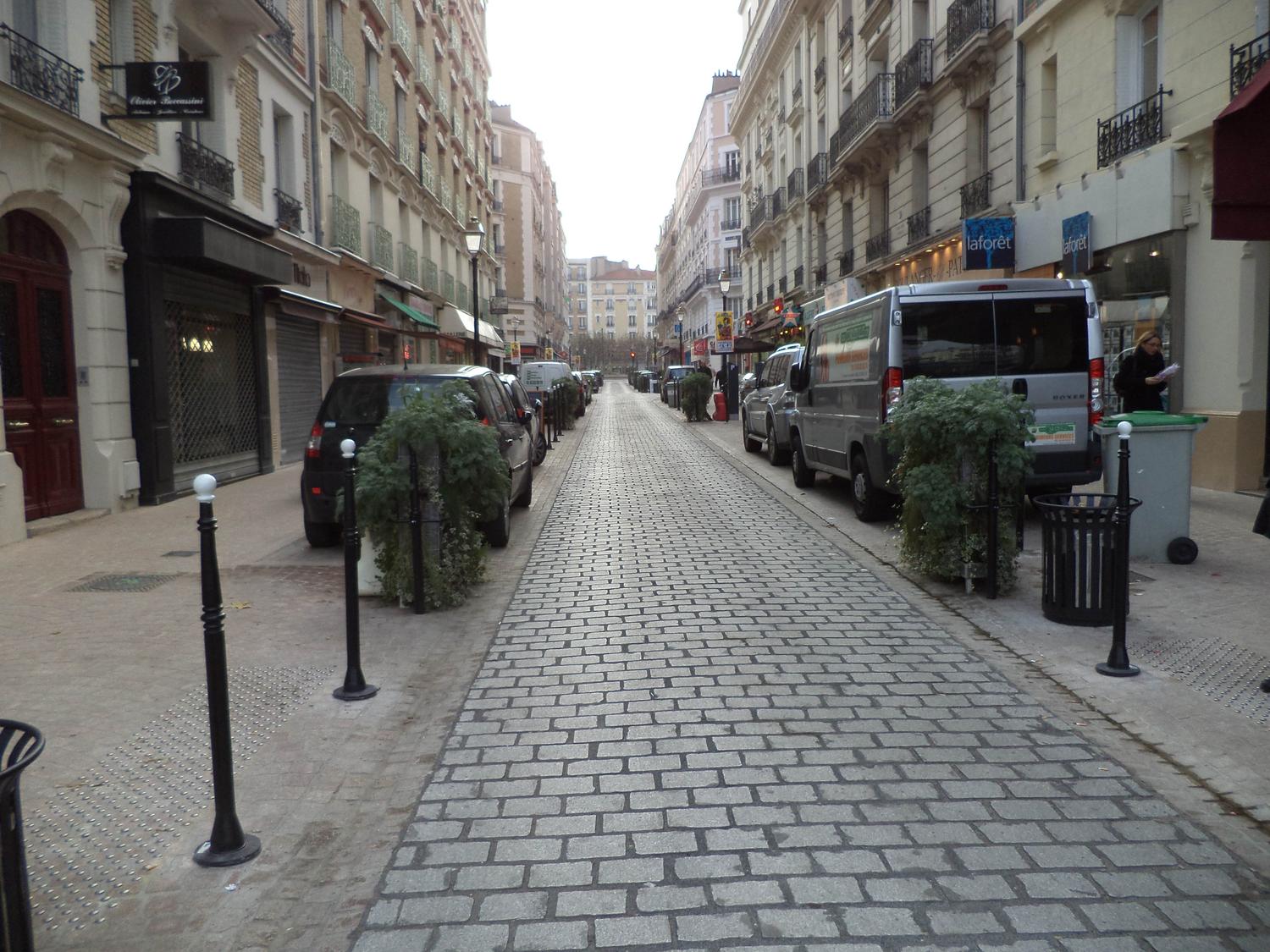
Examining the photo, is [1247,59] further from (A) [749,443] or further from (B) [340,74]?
(B) [340,74]

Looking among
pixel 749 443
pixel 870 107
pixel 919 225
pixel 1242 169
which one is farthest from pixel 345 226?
pixel 1242 169

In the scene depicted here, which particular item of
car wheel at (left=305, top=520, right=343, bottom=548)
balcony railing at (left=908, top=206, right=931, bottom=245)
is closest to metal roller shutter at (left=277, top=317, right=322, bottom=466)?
car wheel at (left=305, top=520, right=343, bottom=548)

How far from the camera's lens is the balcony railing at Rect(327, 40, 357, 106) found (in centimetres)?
2094

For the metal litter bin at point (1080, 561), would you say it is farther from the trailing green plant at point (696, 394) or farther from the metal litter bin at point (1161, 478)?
the trailing green plant at point (696, 394)

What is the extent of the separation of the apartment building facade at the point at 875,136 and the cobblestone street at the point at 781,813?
14920 millimetres

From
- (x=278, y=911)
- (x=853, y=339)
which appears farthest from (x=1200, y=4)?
(x=278, y=911)

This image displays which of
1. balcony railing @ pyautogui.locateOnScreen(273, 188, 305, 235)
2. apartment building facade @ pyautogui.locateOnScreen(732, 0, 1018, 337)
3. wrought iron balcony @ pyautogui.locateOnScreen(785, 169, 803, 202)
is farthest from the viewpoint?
wrought iron balcony @ pyautogui.locateOnScreen(785, 169, 803, 202)

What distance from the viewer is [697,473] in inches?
623

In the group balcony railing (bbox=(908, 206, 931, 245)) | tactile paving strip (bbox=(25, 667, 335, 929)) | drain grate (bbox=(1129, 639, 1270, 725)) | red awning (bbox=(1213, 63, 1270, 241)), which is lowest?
tactile paving strip (bbox=(25, 667, 335, 929))

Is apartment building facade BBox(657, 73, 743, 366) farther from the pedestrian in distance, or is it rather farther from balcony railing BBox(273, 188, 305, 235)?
the pedestrian in distance

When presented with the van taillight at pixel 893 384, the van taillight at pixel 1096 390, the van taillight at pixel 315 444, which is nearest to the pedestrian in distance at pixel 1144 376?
the van taillight at pixel 1096 390

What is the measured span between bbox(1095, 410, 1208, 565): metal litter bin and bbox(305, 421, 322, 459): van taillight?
648 centimetres

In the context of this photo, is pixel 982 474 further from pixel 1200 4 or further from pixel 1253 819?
pixel 1200 4

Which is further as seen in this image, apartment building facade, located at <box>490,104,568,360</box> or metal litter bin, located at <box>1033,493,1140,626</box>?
apartment building facade, located at <box>490,104,568,360</box>
